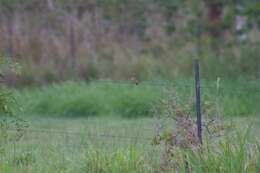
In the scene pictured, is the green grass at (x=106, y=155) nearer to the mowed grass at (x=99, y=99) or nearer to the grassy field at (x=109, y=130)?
the grassy field at (x=109, y=130)

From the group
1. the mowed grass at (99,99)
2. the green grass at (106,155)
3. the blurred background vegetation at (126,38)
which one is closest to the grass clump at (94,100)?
the mowed grass at (99,99)

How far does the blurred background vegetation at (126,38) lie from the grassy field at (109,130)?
142cm

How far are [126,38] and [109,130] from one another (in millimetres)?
7813

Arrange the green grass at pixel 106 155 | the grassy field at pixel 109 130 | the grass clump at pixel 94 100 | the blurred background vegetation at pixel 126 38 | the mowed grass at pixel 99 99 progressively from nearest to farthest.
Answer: the green grass at pixel 106 155, the grassy field at pixel 109 130, the mowed grass at pixel 99 99, the grass clump at pixel 94 100, the blurred background vegetation at pixel 126 38

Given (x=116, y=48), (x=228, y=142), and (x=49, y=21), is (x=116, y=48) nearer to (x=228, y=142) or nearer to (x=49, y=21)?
(x=49, y=21)

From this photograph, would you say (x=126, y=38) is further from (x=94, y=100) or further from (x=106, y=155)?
(x=106, y=155)

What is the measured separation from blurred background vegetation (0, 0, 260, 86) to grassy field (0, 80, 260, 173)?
142 cm

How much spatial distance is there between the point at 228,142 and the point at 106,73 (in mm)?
9687

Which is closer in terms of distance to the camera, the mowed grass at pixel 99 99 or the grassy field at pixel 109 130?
the grassy field at pixel 109 130

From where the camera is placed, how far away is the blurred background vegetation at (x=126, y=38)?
55.4ft

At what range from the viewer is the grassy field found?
25.3ft

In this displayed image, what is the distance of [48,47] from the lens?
1791 centimetres

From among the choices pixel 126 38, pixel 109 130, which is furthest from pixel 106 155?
pixel 126 38

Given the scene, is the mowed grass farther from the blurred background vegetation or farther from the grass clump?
the blurred background vegetation
